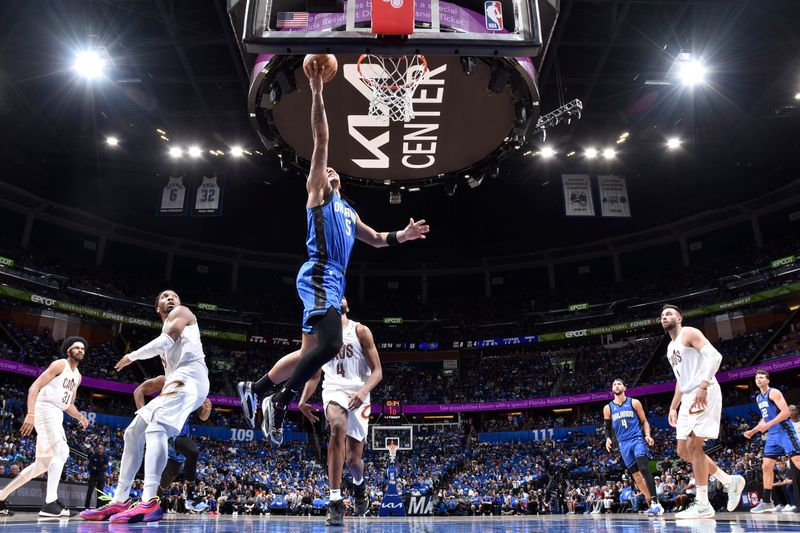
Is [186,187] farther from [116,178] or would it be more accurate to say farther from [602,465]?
[602,465]

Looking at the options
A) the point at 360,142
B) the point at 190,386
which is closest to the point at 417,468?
the point at 360,142

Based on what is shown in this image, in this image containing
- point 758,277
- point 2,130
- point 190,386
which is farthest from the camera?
point 758,277

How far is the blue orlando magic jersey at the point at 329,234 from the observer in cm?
424

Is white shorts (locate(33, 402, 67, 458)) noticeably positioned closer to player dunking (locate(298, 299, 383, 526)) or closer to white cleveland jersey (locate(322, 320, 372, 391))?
player dunking (locate(298, 299, 383, 526))

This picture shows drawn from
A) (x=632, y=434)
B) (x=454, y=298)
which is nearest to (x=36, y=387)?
(x=632, y=434)

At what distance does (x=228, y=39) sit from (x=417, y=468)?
2089 centimetres

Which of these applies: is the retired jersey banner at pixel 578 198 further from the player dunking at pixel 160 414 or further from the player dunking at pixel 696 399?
the player dunking at pixel 160 414

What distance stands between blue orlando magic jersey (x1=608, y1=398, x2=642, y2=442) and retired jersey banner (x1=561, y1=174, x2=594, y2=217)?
14.8 meters

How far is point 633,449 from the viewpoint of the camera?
929 cm

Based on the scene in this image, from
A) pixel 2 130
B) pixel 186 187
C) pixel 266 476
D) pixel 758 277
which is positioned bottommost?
pixel 266 476

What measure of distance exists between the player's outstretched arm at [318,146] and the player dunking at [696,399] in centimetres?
445

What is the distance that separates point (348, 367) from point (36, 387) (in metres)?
4.23

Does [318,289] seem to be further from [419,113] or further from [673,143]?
[673,143]

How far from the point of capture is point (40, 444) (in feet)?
23.4
